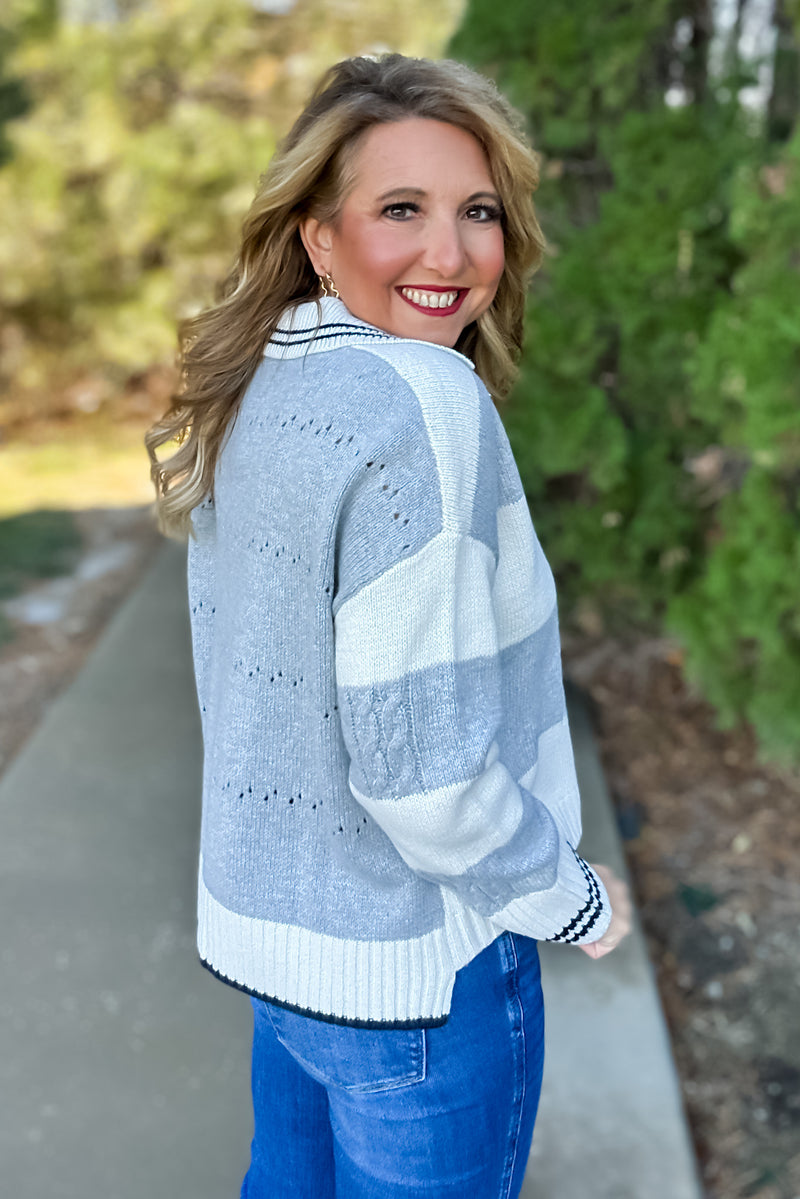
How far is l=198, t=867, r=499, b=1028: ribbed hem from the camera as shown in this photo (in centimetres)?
115

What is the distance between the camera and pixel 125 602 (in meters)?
5.84

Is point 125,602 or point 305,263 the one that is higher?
point 305,263

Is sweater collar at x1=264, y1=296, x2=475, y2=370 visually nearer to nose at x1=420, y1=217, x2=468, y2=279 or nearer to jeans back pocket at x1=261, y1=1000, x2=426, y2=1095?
nose at x1=420, y1=217, x2=468, y2=279

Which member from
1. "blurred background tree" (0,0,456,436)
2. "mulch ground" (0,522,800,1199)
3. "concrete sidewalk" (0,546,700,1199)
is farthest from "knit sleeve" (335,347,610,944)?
"blurred background tree" (0,0,456,436)

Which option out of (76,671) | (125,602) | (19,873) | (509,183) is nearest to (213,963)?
(509,183)

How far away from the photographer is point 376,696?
1024 mm

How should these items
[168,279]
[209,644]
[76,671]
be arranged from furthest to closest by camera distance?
[168,279]
[76,671]
[209,644]

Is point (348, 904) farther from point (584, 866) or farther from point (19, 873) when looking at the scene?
point (19, 873)

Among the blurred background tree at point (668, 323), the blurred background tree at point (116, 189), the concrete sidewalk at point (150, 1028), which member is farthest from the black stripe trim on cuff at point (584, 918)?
the blurred background tree at point (116, 189)

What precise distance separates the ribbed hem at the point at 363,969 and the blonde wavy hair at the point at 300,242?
0.55 metres

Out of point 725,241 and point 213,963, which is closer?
point 213,963

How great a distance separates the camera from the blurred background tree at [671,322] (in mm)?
3209

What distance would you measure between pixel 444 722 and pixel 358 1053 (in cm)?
43

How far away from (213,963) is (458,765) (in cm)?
47
